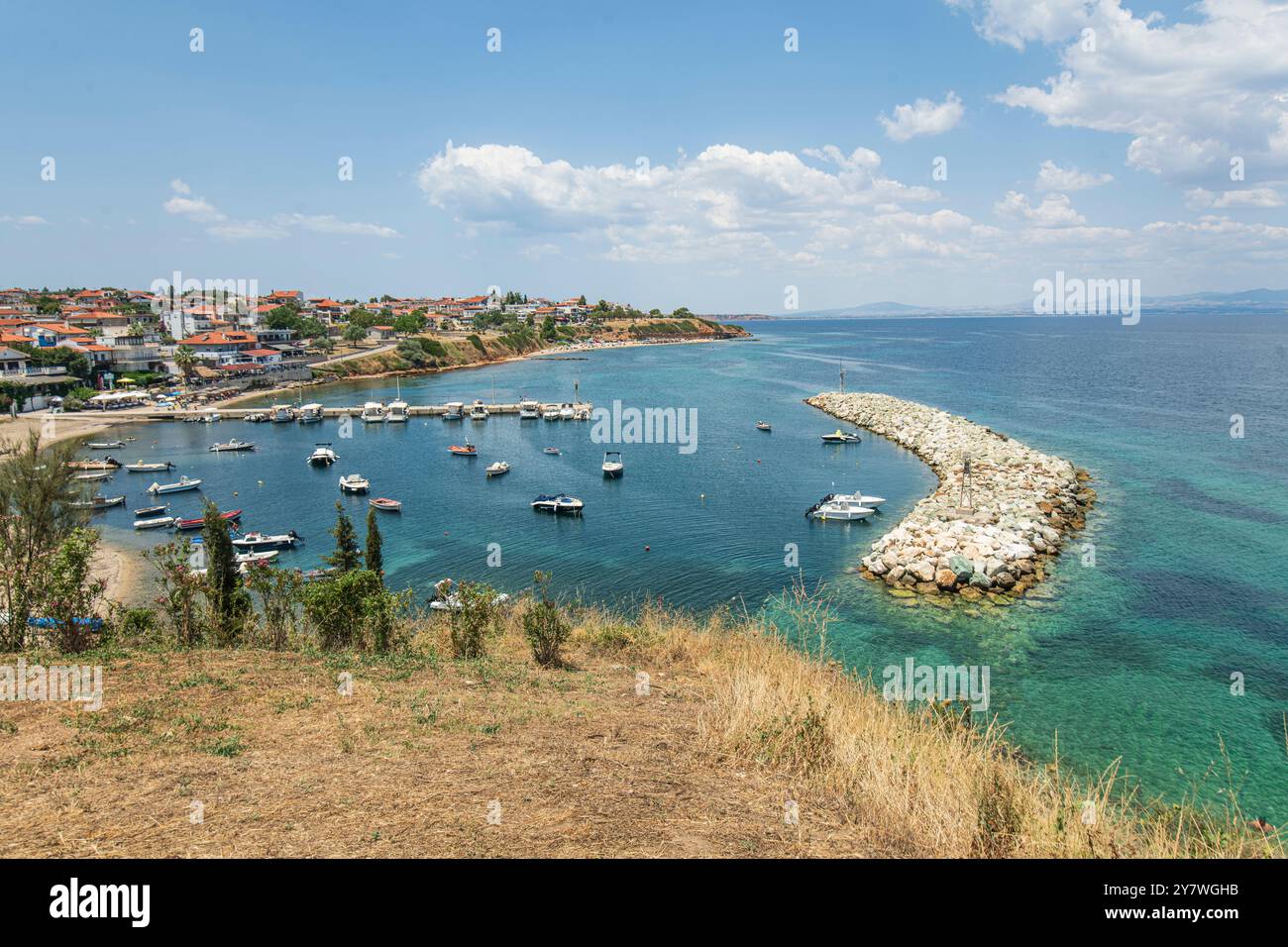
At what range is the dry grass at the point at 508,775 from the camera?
21.4 feet

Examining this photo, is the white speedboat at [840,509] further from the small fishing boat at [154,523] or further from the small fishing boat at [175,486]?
the small fishing boat at [175,486]

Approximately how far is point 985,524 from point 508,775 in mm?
26685

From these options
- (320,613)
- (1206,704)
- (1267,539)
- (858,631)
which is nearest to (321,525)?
(320,613)

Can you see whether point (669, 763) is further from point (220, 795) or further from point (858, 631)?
point (858, 631)

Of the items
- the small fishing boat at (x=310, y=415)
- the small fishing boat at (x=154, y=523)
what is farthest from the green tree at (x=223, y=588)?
the small fishing boat at (x=310, y=415)

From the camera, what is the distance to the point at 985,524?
97.1ft

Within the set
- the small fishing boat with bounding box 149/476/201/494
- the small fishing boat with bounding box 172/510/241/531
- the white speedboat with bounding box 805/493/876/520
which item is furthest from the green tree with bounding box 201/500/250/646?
the small fishing boat with bounding box 149/476/201/494

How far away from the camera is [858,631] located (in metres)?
22.3

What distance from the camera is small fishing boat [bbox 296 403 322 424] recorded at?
69.4 m

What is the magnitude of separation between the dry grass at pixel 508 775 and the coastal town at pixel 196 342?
7461cm

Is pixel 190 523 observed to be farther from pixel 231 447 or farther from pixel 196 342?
pixel 196 342

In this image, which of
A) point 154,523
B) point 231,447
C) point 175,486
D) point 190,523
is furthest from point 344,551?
point 231,447

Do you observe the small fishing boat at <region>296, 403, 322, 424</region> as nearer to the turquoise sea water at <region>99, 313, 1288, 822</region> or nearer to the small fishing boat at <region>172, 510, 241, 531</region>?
the turquoise sea water at <region>99, 313, 1288, 822</region>

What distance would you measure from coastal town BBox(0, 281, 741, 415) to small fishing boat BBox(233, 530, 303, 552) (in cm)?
4919
